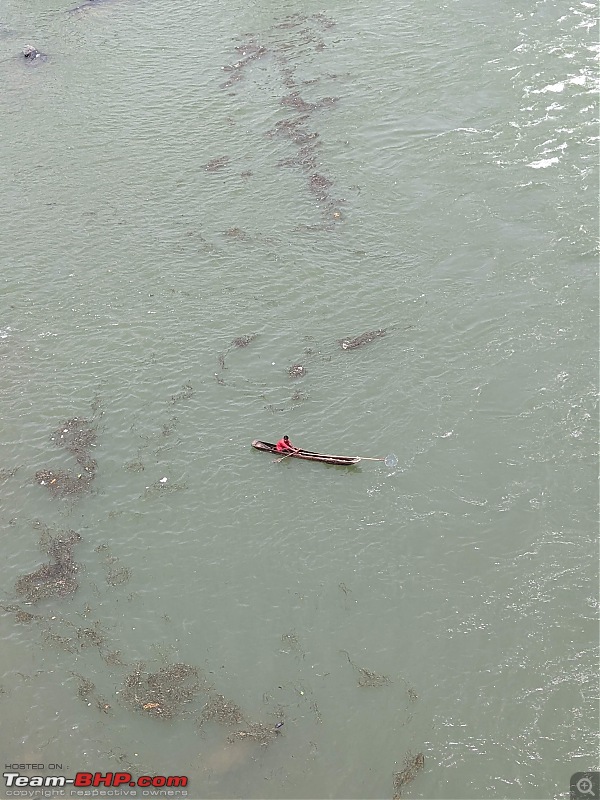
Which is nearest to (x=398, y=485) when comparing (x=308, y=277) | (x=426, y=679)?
(x=426, y=679)

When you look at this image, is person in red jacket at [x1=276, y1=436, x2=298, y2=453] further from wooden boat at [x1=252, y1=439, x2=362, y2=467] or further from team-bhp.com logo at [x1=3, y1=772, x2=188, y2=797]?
team-bhp.com logo at [x1=3, y1=772, x2=188, y2=797]

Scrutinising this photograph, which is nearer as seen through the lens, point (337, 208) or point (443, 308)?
point (443, 308)

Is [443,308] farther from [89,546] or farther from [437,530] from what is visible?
[89,546]

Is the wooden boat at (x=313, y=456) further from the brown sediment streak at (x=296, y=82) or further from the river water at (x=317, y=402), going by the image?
the brown sediment streak at (x=296, y=82)

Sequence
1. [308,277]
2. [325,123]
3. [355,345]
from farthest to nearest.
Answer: [325,123] → [308,277] → [355,345]

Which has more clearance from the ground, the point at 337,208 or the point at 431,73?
the point at 431,73
